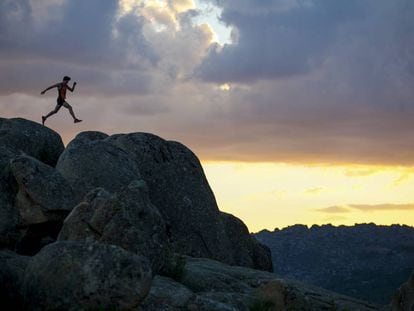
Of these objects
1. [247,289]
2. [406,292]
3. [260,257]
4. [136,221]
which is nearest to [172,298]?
[136,221]

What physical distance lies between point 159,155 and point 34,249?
13.6 meters

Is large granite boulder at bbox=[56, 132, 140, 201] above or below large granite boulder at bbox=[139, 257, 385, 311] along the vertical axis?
above

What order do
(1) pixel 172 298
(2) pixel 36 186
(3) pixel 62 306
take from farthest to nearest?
(2) pixel 36 186, (1) pixel 172 298, (3) pixel 62 306

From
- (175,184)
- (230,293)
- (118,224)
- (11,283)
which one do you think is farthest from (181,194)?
(11,283)

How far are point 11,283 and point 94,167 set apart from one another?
1264 centimetres

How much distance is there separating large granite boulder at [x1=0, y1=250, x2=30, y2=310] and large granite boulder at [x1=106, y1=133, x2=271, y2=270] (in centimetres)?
1538

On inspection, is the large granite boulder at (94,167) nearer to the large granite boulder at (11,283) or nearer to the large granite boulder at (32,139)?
the large granite boulder at (32,139)

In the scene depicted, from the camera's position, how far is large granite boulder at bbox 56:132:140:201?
3794 centimetres

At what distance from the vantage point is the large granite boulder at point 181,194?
4331cm

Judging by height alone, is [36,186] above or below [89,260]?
above

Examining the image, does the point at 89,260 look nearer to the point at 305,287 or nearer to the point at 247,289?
the point at 247,289

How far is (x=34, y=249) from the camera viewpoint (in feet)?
108

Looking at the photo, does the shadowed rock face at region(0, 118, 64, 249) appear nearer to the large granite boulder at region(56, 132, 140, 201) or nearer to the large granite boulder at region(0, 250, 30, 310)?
the large granite boulder at region(56, 132, 140, 201)

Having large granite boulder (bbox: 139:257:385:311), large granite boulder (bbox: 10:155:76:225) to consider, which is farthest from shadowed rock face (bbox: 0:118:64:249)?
large granite boulder (bbox: 139:257:385:311)
